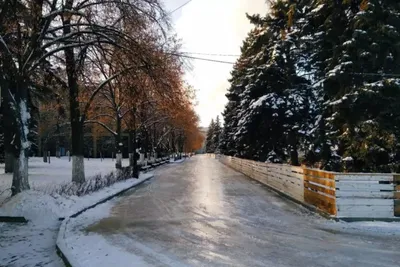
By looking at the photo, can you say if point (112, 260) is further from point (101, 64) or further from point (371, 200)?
point (101, 64)

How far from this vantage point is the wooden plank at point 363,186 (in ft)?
33.5

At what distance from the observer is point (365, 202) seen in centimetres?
1032

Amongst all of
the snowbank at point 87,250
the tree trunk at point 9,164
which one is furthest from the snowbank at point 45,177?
A: the snowbank at point 87,250

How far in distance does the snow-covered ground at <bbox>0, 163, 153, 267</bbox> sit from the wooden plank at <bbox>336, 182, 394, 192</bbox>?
6750 mm

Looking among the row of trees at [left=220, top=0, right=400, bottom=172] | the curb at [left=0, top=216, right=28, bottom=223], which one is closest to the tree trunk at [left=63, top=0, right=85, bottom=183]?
the curb at [left=0, top=216, right=28, bottom=223]

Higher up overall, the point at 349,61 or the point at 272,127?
the point at 349,61

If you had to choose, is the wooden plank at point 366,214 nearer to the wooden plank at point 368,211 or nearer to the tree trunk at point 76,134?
the wooden plank at point 368,211

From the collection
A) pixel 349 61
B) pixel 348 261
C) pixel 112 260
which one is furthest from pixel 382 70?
pixel 112 260

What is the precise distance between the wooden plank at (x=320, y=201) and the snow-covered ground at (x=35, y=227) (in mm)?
6726

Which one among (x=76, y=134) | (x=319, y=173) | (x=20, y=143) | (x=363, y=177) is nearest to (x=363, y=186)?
(x=363, y=177)

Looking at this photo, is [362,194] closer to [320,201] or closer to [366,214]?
[366,214]

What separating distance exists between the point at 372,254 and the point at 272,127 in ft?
69.1

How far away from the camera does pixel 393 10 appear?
1549cm

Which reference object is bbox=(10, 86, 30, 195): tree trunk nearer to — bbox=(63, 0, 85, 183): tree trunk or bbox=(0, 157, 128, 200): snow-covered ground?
bbox=(0, 157, 128, 200): snow-covered ground
